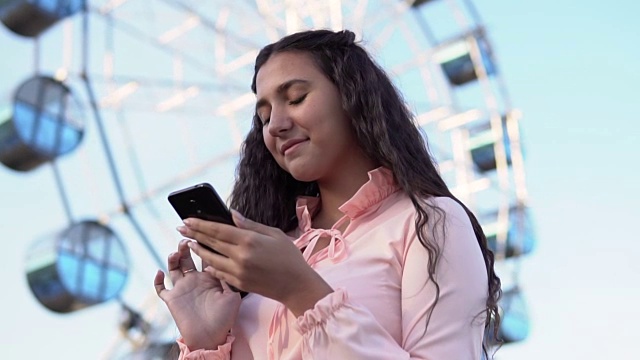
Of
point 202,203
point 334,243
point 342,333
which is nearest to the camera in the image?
point 342,333

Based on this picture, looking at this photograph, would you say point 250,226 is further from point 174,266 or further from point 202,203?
point 174,266

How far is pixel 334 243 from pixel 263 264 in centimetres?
22

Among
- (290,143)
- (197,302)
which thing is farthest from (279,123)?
(197,302)

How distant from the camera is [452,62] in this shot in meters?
8.71

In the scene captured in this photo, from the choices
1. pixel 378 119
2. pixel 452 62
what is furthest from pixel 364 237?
pixel 452 62

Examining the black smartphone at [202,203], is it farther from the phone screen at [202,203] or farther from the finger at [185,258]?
the finger at [185,258]

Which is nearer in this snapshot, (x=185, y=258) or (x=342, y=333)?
(x=342, y=333)

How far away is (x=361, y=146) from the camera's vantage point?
1450 mm

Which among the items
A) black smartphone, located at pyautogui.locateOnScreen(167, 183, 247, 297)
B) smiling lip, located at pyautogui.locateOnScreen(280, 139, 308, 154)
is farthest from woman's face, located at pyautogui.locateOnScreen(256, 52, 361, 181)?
black smartphone, located at pyautogui.locateOnScreen(167, 183, 247, 297)

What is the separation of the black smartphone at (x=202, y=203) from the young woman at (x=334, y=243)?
0.03 m

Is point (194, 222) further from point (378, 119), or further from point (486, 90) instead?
point (486, 90)

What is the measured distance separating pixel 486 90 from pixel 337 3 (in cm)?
166

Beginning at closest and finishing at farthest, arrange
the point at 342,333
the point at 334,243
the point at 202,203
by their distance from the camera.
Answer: the point at 342,333
the point at 202,203
the point at 334,243

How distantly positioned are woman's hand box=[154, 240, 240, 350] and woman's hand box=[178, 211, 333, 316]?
0.16 meters
